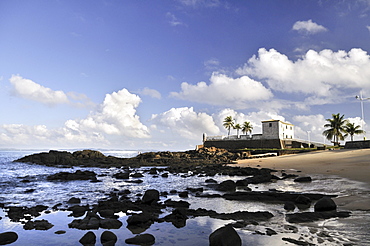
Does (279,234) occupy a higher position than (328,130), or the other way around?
(328,130)

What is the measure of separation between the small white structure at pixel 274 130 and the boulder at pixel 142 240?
209 feet

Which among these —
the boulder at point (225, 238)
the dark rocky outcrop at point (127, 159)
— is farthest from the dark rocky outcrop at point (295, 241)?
the dark rocky outcrop at point (127, 159)

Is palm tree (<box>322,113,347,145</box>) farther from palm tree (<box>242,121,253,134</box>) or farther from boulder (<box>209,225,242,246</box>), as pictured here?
boulder (<box>209,225,242,246</box>)

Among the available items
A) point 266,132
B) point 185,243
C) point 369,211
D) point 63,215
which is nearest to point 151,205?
point 63,215

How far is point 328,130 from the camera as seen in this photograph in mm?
69688

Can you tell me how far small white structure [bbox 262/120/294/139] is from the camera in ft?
217

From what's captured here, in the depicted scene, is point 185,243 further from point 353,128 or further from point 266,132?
point 353,128

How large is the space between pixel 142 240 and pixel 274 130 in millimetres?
64741

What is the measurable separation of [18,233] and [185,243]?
4.93 meters

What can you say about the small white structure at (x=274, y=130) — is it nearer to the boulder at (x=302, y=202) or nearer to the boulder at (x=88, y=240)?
the boulder at (x=302, y=202)

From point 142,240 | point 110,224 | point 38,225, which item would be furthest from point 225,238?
point 38,225

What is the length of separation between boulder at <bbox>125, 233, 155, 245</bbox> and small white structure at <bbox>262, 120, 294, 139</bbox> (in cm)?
6368

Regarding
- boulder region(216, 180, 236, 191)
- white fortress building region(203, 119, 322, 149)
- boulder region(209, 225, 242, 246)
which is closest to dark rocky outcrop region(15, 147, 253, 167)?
white fortress building region(203, 119, 322, 149)

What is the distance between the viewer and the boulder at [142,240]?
6438mm
